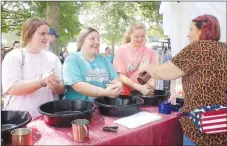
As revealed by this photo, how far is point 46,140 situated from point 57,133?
0.09 metres

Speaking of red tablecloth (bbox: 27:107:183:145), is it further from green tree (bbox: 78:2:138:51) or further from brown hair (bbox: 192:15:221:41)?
green tree (bbox: 78:2:138:51)

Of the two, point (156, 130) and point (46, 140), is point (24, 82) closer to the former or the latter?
point (46, 140)

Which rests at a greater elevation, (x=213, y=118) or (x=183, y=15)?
(x=183, y=15)

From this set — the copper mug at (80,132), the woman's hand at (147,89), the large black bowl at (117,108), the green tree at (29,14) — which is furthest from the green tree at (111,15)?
the copper mug at (80,132)

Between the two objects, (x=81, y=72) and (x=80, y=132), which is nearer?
(x=80, y=132)

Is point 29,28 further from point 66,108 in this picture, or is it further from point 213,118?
point 213,118

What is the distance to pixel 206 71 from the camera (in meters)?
1.35

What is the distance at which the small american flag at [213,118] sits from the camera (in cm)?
138

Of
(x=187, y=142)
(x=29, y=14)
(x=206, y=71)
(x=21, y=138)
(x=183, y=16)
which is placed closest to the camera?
(x=21, y=138)

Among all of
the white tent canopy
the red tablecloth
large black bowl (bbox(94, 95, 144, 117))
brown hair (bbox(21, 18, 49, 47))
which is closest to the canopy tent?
the white tent canopy

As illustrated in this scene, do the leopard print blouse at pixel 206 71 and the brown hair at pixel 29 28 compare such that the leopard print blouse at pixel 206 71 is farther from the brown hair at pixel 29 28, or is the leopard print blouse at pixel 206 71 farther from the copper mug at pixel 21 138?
the brown hair at pixel 29 28

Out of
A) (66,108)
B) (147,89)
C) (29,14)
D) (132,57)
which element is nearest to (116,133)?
(66,108)

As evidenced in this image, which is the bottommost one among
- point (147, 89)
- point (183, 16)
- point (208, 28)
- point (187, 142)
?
point (187, 142)

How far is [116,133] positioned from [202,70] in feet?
1.84
